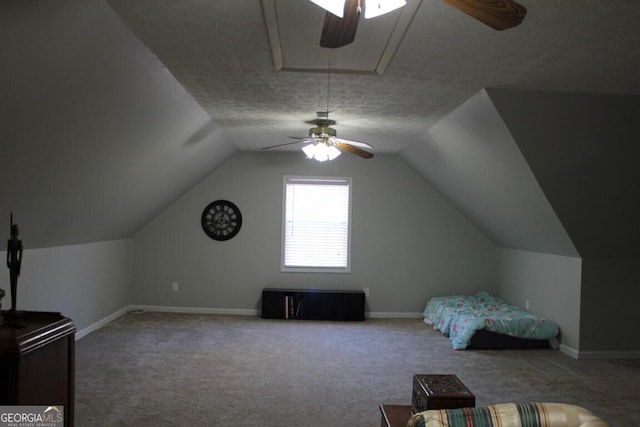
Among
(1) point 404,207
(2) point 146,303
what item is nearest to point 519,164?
(1) point 404,207

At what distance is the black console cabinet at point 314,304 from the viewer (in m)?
6.41

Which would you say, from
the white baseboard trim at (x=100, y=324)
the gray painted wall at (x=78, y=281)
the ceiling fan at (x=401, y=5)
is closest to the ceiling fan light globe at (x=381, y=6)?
the ceiling fan at (x=401, y=5)

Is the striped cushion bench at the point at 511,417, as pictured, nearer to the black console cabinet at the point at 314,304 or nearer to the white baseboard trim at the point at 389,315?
the black console cabinet at the point at 314,304

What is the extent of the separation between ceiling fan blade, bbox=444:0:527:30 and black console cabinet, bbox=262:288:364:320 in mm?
5224

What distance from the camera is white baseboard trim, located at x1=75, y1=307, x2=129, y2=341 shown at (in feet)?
16.8

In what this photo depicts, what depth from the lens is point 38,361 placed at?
62.4 inches

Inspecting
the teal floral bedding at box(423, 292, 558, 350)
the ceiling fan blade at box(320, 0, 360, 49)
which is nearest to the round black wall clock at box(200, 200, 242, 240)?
the teal floral bedding at box(423, 292, 558, 350)

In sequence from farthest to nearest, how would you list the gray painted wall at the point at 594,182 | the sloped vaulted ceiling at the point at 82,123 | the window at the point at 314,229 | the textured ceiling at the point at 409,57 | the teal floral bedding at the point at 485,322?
the window at the point at 314,229
the teal floral bedding at the point at 485,322
the gray painted wall at the point at 594,182
the textured ceiling at the point at 409,57
the sloped vaulted ceiling at the point at 82,123

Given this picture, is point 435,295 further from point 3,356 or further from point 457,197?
point 3,356

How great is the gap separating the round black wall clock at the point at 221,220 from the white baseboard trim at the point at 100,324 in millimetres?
1581

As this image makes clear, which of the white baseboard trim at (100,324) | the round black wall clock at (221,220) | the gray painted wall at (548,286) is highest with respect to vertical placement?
the round black wall clock at (221,220)

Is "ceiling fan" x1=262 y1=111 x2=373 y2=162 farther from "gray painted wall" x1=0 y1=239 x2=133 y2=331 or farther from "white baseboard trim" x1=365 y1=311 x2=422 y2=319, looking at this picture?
"white baseboard trim" x1=365 y1=311 x2=422 y2=319

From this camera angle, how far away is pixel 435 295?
680 cm

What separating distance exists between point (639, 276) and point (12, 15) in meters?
5.89
